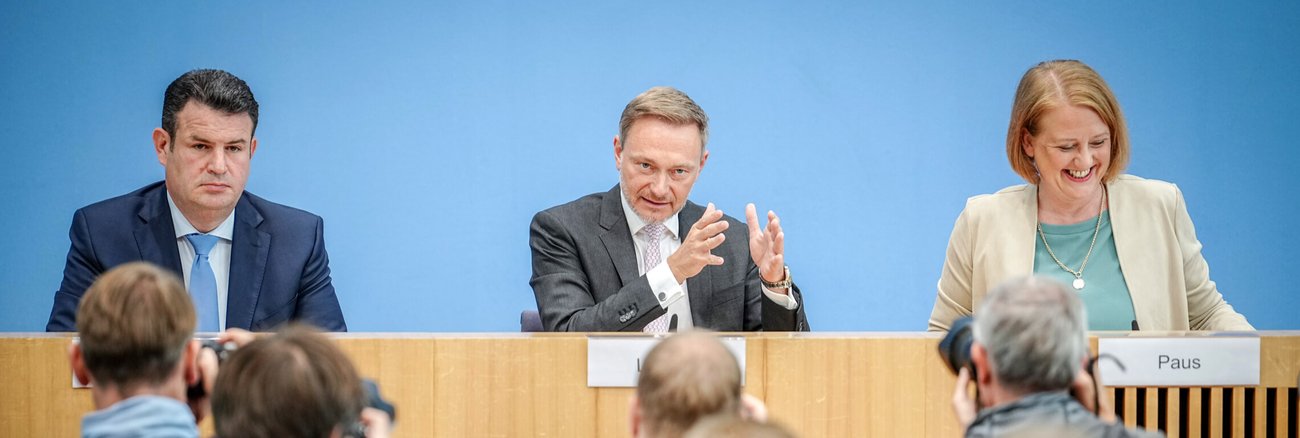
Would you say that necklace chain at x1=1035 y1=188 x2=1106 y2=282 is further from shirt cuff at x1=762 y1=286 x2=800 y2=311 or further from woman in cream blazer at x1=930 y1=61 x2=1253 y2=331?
shirt cuff at x1=762 y1=286 x2=800 y2=311

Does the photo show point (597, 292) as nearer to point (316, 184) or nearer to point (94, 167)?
point (316, 184)

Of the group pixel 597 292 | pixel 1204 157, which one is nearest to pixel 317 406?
pixel 597 292

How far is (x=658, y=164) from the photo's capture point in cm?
279

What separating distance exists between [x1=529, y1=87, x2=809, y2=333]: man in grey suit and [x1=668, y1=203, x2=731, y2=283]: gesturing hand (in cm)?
9

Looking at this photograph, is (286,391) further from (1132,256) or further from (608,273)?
(1132,256)

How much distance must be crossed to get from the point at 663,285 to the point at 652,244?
11.9 inches

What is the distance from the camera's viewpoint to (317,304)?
2793mm

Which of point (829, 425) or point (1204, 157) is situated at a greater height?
point (1204, 157)

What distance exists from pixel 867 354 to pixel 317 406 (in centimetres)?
111

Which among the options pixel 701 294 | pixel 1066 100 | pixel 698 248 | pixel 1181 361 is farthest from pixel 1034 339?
pixel 701 294

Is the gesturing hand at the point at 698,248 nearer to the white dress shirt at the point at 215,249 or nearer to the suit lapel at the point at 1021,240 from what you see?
the suit lapel at the point at 1021,240

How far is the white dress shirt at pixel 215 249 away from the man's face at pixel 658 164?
861mm

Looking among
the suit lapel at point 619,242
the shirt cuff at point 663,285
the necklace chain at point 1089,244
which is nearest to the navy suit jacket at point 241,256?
the suit lapel at point 619,242

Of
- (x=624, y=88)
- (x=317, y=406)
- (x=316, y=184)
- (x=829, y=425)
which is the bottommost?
(x=829, y=425)
